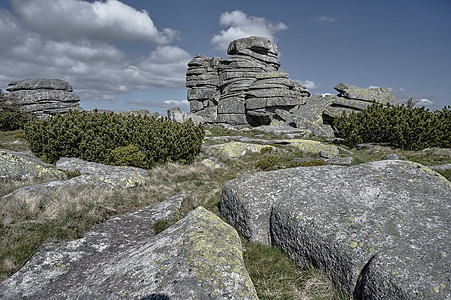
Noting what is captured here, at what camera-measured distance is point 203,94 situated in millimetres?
60969

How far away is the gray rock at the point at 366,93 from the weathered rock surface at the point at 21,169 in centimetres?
4320

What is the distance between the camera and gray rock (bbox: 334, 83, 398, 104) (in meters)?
40.9

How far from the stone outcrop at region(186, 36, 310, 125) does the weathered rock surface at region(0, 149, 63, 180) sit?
143ft

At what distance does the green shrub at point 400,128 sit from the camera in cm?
2075

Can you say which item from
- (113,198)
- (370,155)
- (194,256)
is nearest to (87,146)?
(113,198)

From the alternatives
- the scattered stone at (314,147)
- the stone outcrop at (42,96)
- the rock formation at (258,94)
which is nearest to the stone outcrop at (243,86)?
the rock formation at (258,94)

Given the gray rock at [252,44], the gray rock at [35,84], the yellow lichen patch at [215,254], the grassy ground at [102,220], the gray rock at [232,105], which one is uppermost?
the gray rock at [252,44]

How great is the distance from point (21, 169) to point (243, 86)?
157 feet

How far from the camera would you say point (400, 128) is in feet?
69.7

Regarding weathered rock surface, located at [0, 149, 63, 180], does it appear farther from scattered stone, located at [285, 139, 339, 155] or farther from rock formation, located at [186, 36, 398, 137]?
rock formation, located at [186, 36, 398, 137]

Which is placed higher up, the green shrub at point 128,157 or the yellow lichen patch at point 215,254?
the green shrub at point 128,157

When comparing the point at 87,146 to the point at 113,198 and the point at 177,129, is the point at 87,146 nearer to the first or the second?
the point at 177,129

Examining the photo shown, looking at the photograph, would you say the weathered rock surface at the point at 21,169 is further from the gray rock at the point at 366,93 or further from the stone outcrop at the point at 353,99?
the gray rock at the point at 366,93

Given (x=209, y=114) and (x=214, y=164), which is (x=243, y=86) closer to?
(x=209, y=114)
